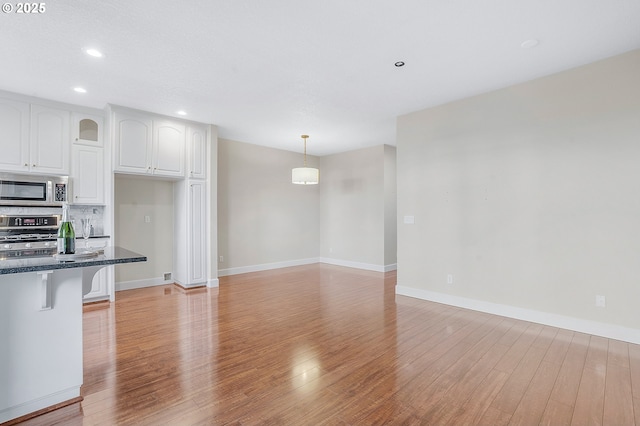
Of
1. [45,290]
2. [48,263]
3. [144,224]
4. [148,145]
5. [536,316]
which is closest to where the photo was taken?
[48,263]

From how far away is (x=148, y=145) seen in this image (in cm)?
473

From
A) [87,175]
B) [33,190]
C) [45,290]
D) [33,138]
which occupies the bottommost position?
[45,290]

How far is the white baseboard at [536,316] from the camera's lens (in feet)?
10.0

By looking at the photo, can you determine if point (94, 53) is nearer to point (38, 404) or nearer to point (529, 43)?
point (38, 404)

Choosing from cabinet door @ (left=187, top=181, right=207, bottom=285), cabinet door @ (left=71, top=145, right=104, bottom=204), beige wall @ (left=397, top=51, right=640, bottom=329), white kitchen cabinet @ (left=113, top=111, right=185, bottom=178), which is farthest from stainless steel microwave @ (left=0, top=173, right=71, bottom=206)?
beige wall @ (left=397, top=51, right=640, bottom=329)

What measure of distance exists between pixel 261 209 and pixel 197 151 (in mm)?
2077

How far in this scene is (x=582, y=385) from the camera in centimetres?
225

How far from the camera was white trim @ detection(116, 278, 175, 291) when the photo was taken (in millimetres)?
5051

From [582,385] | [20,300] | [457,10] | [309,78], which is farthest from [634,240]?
[20,300]

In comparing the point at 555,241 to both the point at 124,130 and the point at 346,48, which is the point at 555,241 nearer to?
the point at 346,48

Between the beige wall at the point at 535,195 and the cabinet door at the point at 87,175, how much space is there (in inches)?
183

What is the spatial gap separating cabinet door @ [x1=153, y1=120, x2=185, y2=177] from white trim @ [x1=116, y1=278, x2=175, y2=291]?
194 cm

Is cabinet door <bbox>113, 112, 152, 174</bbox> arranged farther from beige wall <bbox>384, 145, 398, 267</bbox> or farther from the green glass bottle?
beige wall <bbox>384, 145, 398, 267</bbox>

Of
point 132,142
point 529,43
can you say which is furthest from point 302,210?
point 529,43
